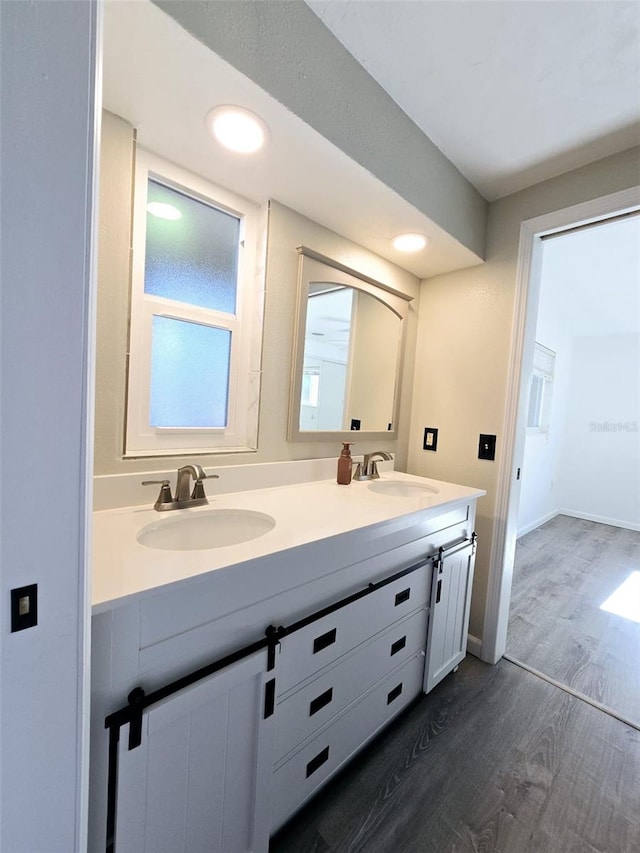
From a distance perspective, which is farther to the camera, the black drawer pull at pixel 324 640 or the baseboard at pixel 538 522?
the baseboard at pixel 538 522

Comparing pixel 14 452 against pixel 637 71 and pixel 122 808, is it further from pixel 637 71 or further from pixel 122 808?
pixel 637 71

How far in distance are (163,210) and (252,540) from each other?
1.15m

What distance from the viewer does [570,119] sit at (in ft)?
4.30

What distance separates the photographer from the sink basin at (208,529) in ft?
3.41

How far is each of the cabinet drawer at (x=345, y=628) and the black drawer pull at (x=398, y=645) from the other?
0.09m

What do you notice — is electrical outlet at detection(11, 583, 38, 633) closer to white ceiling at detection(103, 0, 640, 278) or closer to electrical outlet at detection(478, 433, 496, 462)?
white ceiling at detection(103, 0, 640, 278)

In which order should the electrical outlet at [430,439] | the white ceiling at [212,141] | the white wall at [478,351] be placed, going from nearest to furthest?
the white ceiling at [212,141] < the white wall at [478,351] < the electrical outlet at [430,439]

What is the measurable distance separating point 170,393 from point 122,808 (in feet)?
3.45

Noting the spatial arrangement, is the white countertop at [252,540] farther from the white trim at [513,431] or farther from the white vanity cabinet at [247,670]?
the white trim at [513,431]

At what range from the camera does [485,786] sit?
3.89ft

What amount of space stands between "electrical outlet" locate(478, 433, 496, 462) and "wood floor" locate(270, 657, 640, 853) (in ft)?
3.60

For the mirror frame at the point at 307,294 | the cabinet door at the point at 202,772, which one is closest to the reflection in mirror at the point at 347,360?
the mirror frame at the point at 307,294

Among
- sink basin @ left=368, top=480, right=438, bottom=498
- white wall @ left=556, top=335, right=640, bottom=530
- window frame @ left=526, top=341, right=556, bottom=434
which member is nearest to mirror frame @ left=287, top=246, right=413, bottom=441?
sink basin @ left=368, top=480, right=438, bottom=498

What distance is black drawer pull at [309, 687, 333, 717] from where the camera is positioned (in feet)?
3.29
